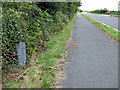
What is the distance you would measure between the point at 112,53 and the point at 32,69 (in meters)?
3.42

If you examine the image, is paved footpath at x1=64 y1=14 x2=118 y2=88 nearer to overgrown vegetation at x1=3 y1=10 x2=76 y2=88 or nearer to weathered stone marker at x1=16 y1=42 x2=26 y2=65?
overgrown vegetation at x1=3 y1=10 x2=76 y2=88

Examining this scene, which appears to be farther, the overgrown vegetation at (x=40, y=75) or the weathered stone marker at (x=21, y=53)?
the weathered stone marker at (x=21, y=53)

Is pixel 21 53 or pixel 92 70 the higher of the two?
pixel 21 53

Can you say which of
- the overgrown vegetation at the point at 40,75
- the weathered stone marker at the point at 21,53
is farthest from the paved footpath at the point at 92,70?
the weathered stone marker at the point at 21,53

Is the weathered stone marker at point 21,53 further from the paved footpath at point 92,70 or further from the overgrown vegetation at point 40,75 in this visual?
the paved footpath at point 92,70

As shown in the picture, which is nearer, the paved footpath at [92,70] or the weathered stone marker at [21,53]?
the paved footpath at [92,70]

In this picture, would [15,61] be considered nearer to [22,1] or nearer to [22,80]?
[22,80]

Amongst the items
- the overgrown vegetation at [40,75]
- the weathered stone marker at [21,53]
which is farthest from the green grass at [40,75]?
the weathered stone marker at [21,53]

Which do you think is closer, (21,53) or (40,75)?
(40,75)

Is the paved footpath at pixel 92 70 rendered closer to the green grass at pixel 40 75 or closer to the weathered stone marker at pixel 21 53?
the green grass at pixel 40 75

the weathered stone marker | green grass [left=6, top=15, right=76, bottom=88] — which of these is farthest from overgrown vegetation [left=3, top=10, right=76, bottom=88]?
the weathered stone marker

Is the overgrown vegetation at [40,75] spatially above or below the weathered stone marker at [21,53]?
below

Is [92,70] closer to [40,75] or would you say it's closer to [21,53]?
[40,75]

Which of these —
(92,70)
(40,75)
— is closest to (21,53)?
(40,75)
